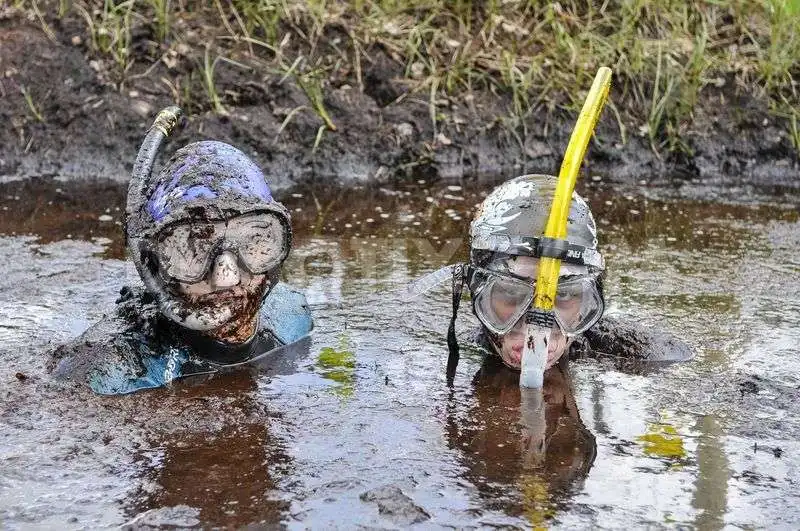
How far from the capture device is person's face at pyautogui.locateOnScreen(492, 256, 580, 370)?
3.88 metres

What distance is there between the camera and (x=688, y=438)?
345 cm

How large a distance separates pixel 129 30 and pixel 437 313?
350cm

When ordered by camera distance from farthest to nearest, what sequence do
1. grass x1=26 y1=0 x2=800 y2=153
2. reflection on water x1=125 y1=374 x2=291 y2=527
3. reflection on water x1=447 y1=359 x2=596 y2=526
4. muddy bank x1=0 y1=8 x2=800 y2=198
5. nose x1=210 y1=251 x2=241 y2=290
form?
grass x1=26 y1=0 x2=800 y2=153 → muddy bank x1=0 y1=8 x2=800 y2=198 → nose x1=210 y1=251 x2=241 y2=290 → reflection on water x1=447 y1=359 x2=596 y2=526 → reflection on water x1=125 y1=374 x2=291 y2=527

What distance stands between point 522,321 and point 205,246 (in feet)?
3.60

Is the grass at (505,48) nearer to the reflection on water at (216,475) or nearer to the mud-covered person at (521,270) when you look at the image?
the mud-covered person at (521,270)

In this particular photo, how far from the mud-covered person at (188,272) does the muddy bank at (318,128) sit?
9.35 ft

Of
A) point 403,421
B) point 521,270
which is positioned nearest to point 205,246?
point 403,421

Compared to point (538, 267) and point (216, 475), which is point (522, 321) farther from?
point (216, 475)

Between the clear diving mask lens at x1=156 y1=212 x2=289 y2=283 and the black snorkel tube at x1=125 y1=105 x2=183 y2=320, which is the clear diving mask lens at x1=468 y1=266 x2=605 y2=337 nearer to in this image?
the clear diving mask lens at x1=156 y1=212 x2=289 y2=283

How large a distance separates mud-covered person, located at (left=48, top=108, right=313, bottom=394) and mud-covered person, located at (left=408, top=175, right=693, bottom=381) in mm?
626

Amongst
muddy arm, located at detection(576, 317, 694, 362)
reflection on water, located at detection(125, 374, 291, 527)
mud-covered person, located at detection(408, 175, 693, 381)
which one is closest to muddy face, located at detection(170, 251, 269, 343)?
reflection on water, located at detection(125, 374, 291, 527)

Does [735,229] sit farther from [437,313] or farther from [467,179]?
[437,313]

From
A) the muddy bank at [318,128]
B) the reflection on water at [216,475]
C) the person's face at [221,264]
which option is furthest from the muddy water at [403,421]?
the muddy bank at [318,128]

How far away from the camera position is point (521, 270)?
12.7 feet
